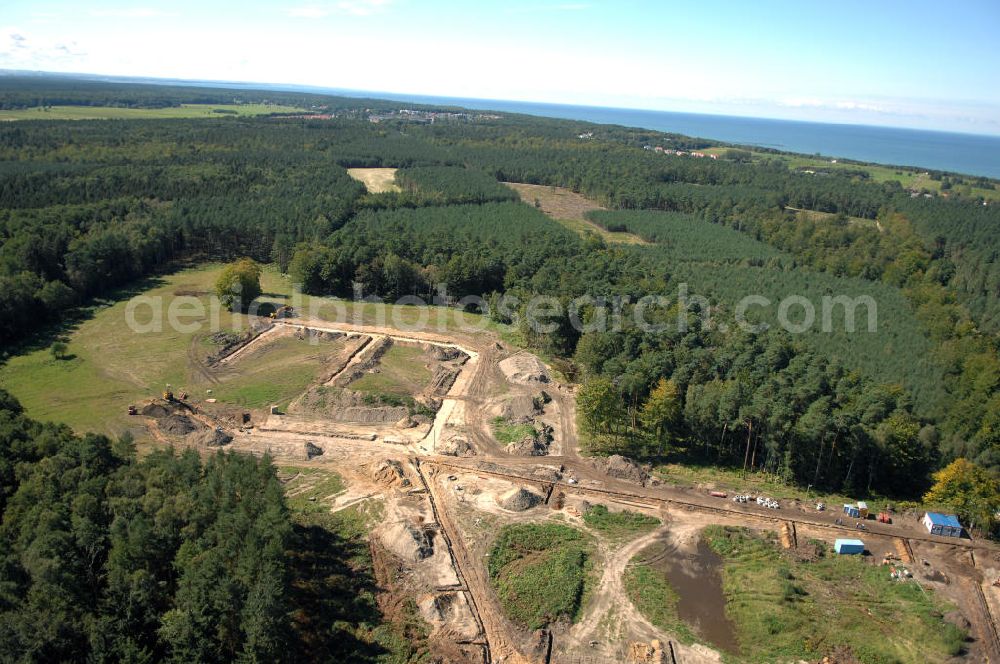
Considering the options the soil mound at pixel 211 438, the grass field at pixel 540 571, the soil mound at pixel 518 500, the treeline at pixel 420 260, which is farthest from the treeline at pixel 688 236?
the soil mound at pixel 211 438

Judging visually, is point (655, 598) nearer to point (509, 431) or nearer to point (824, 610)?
point (824, 610)

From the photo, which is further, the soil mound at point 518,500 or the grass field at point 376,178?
the grass field at point 376,178

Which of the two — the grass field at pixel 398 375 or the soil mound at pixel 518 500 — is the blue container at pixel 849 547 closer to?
the soil mound at pixel 518 500

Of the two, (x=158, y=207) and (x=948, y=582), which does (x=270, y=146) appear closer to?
(x=158, y=207)

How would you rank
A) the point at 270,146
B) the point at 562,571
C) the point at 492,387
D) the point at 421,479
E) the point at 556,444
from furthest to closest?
1. the point at 270,146
2. the point at 492,387
3. the point at 556,444
4. the point at 421,479
5. the point at 562,571

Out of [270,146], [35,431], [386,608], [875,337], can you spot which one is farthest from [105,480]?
[270,146]

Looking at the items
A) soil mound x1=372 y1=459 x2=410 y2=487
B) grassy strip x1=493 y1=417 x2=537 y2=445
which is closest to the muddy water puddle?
grassy strip x1=493 y1=417 x2=537 y2=445
